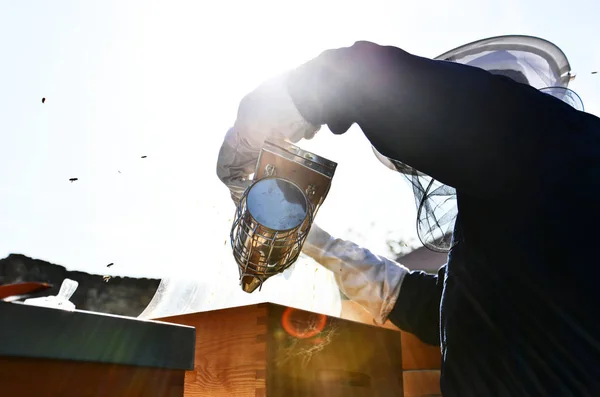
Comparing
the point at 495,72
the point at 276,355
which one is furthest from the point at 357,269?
the point at 495,72

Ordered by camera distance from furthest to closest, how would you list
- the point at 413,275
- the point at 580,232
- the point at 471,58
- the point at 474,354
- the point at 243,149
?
the point at 413,275 < the point at 471,58 < the point at 243,149 < the point at 474,354 < the point at 580,232

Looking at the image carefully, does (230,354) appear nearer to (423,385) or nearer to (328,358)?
(328,358)

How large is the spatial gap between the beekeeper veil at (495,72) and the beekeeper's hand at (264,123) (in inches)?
11.9

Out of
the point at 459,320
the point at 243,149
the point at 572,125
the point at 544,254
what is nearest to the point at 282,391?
the point at 459,320

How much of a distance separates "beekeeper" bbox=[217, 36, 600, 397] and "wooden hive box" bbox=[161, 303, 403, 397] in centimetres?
44

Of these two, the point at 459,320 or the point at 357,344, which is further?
the point at 357,344

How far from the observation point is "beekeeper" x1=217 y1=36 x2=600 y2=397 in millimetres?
667

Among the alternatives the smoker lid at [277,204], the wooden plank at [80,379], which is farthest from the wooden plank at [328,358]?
the wooden plank at [80,379]

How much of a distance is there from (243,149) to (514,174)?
63 centimetres

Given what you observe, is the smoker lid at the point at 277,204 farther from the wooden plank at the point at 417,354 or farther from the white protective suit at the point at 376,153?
the wooden plank at the point at 417,354

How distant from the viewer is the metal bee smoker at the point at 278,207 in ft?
2.98

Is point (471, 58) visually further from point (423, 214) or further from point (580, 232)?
point (580, 232)

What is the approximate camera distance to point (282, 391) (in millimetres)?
1154

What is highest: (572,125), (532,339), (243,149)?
(572,125)
